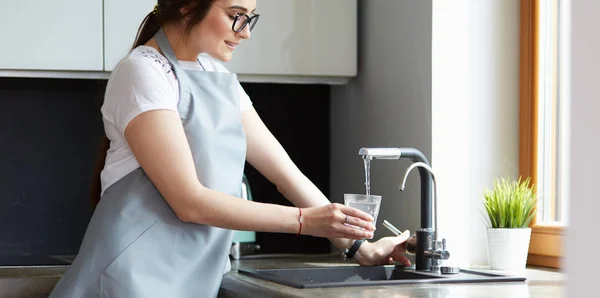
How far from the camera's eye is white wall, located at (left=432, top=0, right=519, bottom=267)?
6.60 ft

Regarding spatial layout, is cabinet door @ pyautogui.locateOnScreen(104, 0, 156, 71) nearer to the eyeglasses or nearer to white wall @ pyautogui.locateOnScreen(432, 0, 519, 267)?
the eyeglasses

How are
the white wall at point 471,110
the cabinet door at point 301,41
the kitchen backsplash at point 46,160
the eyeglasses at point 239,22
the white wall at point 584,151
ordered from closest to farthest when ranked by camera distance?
the white wall at point 584,151 < the eyeglasses at point 239,22 < the white wall at point 471,110 < the cabinet door at point 301,41 < the kitchen backsplash at point 46,160

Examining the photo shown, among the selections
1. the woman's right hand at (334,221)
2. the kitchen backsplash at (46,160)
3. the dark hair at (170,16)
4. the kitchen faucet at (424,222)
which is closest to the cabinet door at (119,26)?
the kitchen backsplash at (46,160)

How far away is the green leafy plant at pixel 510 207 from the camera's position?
1.86 metres

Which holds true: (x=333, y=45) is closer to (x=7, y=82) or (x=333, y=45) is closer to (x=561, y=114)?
(x=561, y=114)

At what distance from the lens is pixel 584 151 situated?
18.5 inches

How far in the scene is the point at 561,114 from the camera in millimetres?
2033

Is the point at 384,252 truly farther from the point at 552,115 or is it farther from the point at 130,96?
the point at 130,96

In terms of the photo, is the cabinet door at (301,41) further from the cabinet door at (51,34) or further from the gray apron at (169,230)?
the gray apron at (169,230)

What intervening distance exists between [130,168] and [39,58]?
2.44 ft

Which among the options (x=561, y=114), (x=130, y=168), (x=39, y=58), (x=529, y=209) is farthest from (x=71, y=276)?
(x=561, y=114)

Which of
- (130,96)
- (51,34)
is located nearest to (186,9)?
(130,96)

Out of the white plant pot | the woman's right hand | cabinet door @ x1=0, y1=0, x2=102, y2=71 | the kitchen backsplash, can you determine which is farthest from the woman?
the kitchen backsplash

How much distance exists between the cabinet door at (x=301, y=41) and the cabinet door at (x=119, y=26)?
0.27 m
